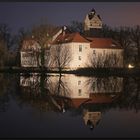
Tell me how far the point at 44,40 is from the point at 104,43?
5.59 metres

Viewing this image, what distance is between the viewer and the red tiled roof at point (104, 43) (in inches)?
953

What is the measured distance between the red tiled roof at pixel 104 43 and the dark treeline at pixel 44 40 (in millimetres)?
447

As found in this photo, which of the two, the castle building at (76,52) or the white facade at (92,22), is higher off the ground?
the white facade at (92,22)

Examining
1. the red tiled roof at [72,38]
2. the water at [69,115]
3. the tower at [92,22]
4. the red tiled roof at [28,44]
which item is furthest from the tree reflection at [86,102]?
the tower at [92,22]

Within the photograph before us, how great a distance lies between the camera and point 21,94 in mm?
9961

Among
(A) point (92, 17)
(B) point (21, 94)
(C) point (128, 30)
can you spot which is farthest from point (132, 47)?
(B) point (21, 94)

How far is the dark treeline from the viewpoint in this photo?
2001cm

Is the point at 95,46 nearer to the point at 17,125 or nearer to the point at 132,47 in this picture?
the point at 132,47

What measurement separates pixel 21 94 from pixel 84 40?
14.7 metres


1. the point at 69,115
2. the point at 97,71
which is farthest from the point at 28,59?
the point at 69,115

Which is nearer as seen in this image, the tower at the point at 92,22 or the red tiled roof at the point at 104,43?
the red tiled roof at the point at 104,43

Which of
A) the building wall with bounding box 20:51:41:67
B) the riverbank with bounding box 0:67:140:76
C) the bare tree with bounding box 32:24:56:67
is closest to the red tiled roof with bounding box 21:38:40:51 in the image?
the building wall with bounding box 20:51:41:67

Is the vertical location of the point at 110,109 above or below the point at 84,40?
below

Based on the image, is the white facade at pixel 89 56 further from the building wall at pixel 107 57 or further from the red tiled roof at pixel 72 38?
the red tiled roof at pixel 72 38
